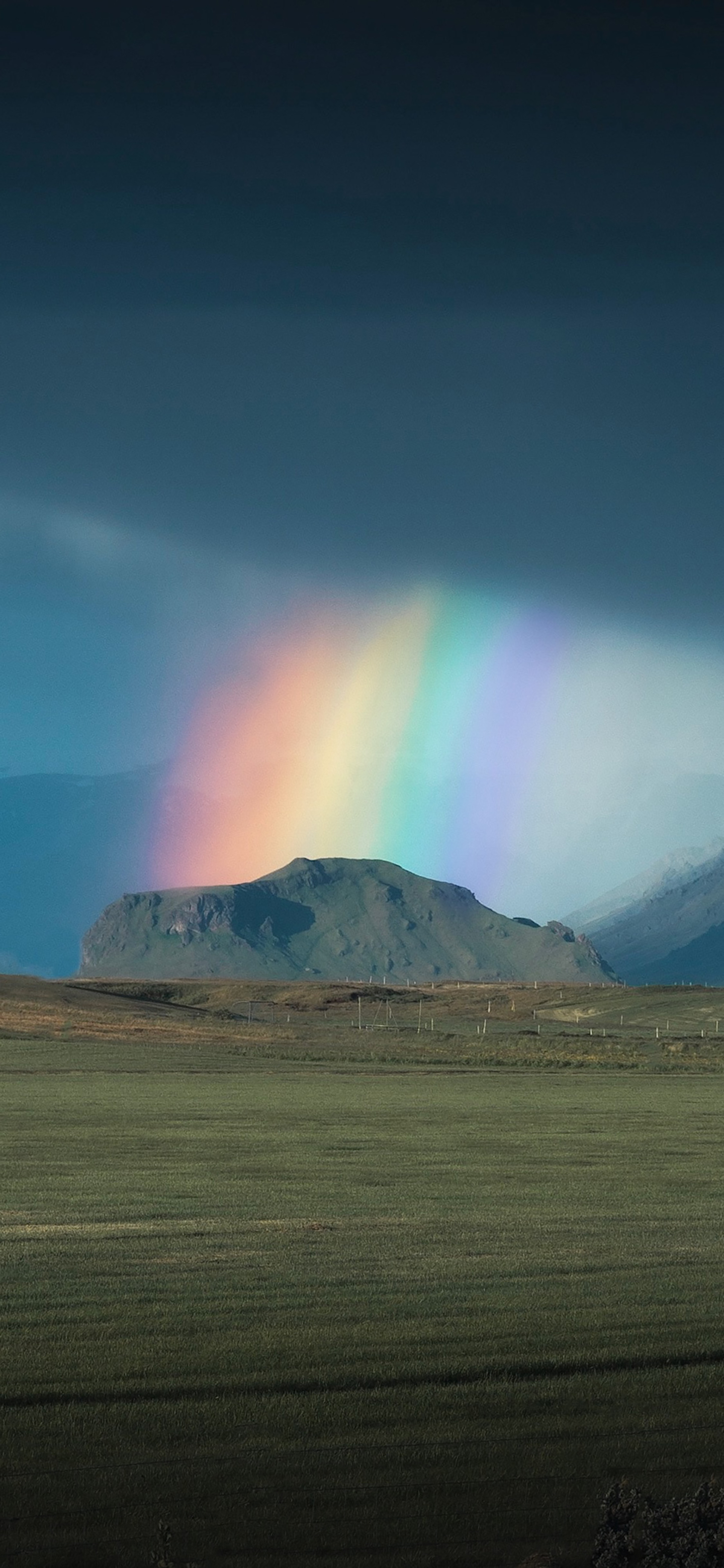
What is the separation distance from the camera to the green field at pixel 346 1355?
35.3 ft

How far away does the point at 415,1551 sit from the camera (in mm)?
10266

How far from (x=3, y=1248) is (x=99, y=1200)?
6445 mm

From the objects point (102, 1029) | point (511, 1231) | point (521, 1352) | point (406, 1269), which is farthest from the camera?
point (102, 1029)

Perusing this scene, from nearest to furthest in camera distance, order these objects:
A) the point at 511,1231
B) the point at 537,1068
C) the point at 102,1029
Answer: the point at 511,1231 < the point at 537,1068 < the point at 102,1029

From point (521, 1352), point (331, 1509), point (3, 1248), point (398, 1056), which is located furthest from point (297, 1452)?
point (398, 1056)

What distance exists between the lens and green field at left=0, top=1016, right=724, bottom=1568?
1076 cm

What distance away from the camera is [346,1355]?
15.2 metres

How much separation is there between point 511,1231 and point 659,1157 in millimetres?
17621

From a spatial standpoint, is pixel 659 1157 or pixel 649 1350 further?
pixel 659 1157

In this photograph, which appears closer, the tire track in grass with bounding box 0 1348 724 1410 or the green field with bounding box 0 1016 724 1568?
the green field with bounding box 0 1016 724 1568

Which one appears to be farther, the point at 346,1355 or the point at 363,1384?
the point at 346,1355

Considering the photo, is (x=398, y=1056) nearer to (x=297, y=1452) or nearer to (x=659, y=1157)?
(x=659, y=1157)

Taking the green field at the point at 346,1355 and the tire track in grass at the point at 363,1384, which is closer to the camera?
the green field at the point at 346,1355

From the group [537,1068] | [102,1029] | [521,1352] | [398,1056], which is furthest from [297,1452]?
[102,1029]
